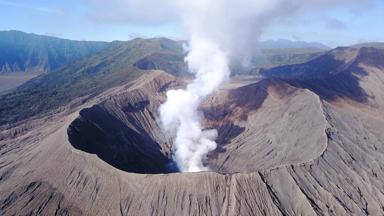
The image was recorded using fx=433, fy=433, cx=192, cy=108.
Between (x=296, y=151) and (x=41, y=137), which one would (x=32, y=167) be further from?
(x=296, y=151)

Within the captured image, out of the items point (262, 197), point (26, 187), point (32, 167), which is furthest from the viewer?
point (32, 167)

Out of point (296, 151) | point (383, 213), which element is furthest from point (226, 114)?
point (383, 213)

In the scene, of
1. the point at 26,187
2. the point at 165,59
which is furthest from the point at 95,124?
the point at 165,59

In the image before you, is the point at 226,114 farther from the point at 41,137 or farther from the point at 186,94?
the point at 41,137

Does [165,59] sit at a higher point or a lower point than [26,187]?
lower

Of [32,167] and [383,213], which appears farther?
[32,167]

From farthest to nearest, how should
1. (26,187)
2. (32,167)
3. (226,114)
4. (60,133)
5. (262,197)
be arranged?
1. (226,114)
2. (60,133)
3. (32,167)
4. (26,187)
5. (262,197)

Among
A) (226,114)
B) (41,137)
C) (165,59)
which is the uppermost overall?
(41,137)
